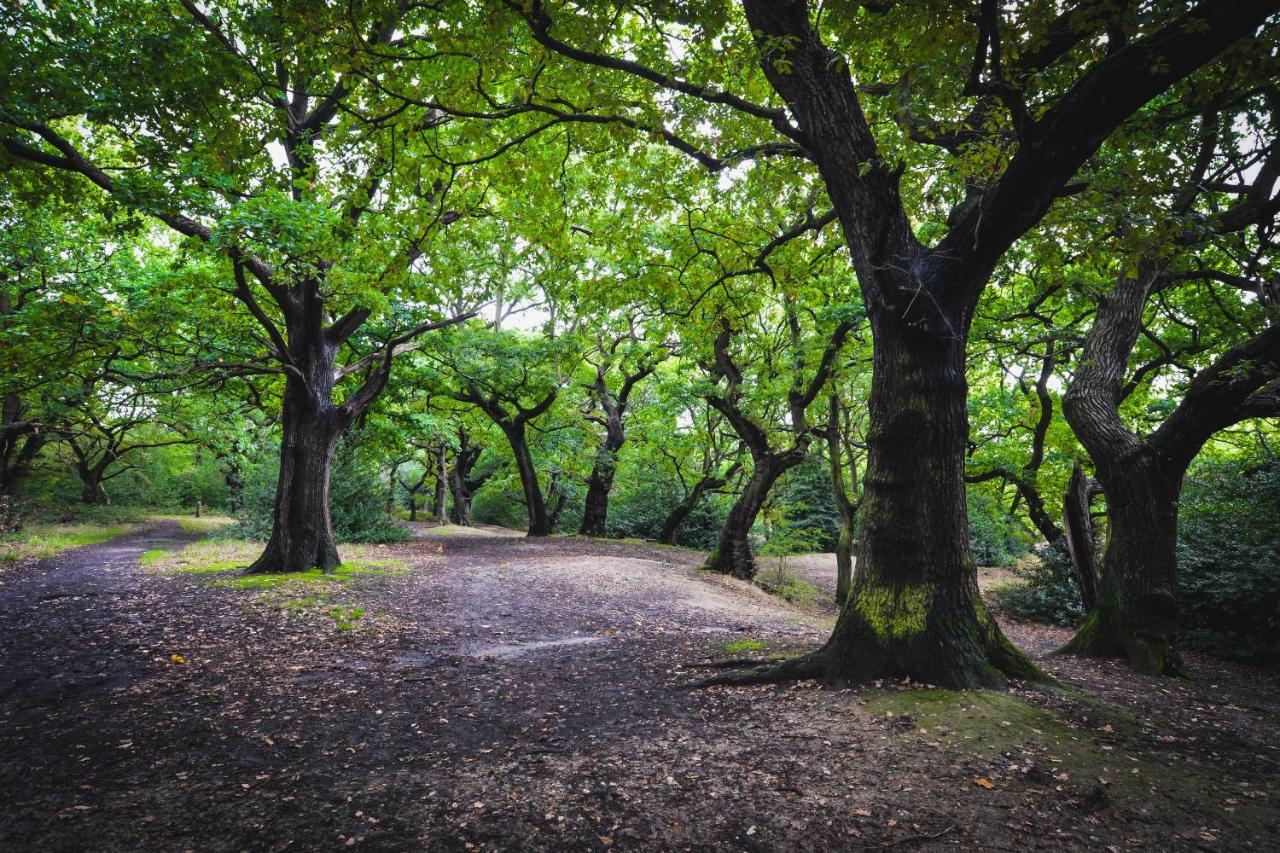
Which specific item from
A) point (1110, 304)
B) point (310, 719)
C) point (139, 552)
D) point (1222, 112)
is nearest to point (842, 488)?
point (1110, 304)

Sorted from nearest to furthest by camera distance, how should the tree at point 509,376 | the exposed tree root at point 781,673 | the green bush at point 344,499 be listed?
1. the exposed tree root at point 781,673
2. the green bush at point 344,499
3. the tree at point 509,376

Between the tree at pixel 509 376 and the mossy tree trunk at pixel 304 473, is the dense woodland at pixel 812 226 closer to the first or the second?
the mossy tree trunk at pixel 304 473

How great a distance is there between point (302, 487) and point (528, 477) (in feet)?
33.8

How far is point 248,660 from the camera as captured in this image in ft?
17.3

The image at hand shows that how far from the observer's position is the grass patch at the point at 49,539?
11.6 m

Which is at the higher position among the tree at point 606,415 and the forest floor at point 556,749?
the tree at point 606,415

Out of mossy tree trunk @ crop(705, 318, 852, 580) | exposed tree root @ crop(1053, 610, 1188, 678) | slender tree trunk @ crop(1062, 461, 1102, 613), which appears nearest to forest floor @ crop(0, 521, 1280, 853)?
exposed tree root @ crop(1053, 610, 1188, 678)

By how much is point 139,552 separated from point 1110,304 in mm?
19903

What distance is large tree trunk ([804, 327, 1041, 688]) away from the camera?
428cm

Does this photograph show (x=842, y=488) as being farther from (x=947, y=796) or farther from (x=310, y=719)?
(x=310, y=719)

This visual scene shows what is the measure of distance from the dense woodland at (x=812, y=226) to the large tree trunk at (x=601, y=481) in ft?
22.1

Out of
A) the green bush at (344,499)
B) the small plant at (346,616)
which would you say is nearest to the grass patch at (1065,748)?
the small plant at (346,616)

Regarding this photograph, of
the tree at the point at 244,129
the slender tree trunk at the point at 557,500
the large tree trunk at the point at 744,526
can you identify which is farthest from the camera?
the slender tree trunk at the point at 557,500

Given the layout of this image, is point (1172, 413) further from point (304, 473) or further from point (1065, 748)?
point (304, 473)
